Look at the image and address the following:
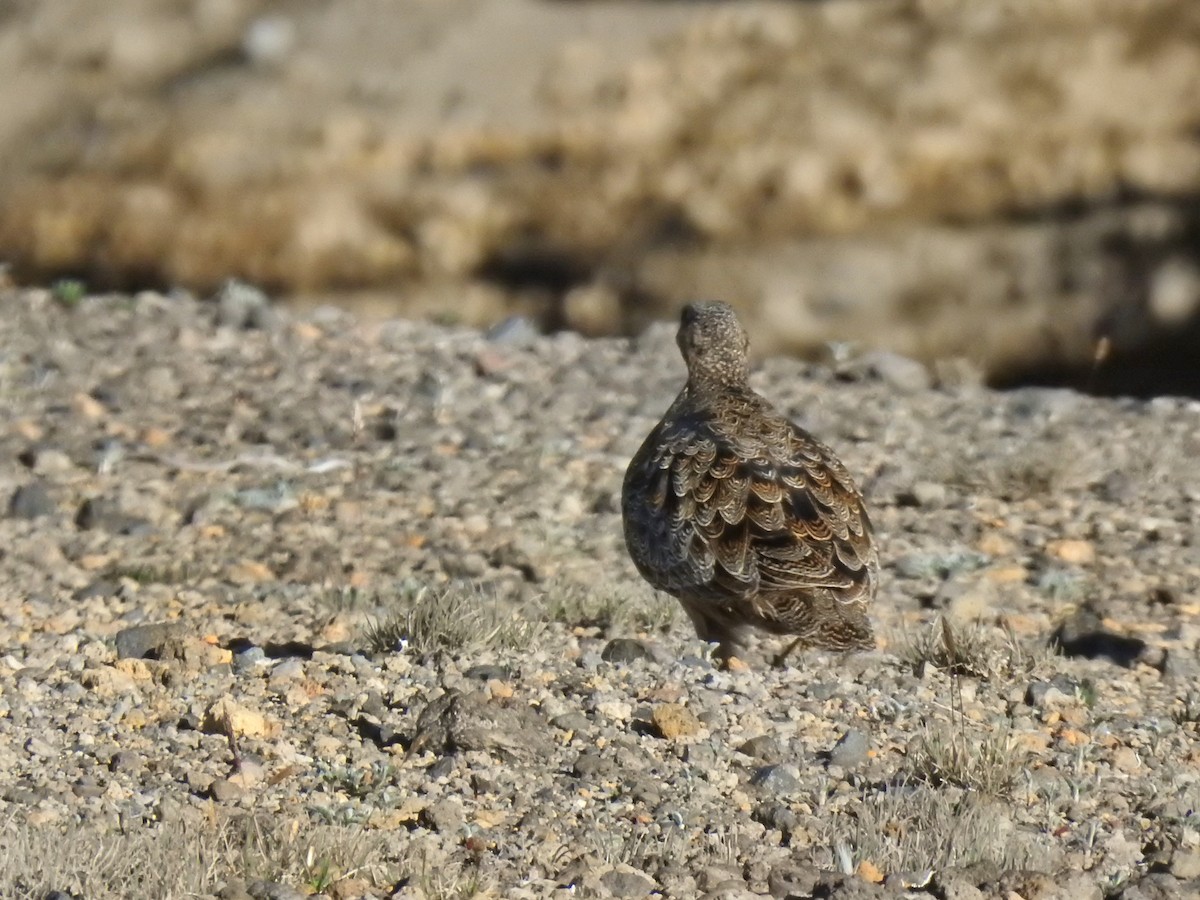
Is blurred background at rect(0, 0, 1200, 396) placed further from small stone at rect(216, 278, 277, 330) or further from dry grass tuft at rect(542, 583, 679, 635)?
dry grass tuft at rect(542, 583, 679, 635)

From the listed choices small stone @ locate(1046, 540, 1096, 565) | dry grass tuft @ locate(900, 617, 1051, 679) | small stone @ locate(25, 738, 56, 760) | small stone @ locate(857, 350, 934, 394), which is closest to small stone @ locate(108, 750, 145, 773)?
small stone @ locate(25, 738, 56, 760)

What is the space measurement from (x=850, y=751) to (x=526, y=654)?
1.24 m

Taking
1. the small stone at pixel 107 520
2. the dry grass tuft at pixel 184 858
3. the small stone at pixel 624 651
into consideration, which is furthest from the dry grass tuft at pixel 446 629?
the small stone at pixel 107 520

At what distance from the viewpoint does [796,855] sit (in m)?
5.14

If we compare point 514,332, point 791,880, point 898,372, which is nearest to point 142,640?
point 791,880

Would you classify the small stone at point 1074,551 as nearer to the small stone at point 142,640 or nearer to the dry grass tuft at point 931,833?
the dry grass tuft at point 931,833

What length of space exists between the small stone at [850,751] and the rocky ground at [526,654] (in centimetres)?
1

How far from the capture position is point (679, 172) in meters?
15.2

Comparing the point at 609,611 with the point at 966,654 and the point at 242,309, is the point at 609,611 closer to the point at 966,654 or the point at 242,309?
the point at 966,654

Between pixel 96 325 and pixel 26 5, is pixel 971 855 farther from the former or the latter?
pixel 26 5

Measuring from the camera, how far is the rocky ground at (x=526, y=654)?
506 cm

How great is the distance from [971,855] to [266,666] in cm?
236

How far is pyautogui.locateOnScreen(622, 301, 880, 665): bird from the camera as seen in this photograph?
6258 mm

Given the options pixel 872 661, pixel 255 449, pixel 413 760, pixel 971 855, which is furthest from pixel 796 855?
pixel 255 449
